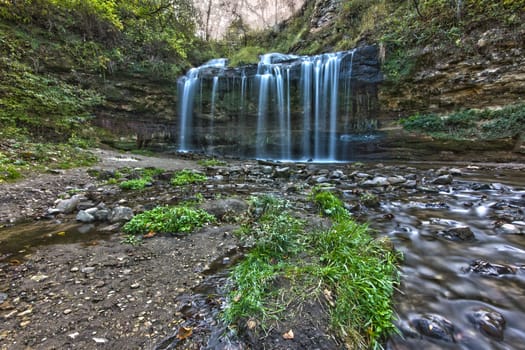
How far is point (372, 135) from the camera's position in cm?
1207

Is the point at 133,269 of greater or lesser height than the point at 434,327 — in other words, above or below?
above

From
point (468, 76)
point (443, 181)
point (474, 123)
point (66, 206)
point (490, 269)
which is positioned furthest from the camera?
point (468, 76)

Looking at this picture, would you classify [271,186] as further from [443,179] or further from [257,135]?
[257,135]

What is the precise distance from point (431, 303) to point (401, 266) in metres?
0.49

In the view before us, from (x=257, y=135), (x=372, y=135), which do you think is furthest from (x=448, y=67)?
(x=257, y=135)

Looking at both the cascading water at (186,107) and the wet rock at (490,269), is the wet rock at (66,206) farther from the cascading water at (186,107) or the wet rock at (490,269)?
the cascading water at (186,107)

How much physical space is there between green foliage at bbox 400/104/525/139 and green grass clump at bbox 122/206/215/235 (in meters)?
11.3

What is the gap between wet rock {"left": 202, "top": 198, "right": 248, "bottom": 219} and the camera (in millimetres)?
3330

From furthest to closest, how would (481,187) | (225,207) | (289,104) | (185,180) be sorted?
(289,104)
(185,180)
(481,187)
(225,207)

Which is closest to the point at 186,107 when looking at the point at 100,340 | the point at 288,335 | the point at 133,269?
the point at 133,269

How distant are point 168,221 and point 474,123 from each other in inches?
481

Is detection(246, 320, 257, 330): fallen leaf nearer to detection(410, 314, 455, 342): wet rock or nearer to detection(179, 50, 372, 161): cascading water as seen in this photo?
detection(410, 314, 455, 342): wet rock

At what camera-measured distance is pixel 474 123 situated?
373 inches

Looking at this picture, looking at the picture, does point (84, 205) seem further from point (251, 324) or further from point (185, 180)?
point (251, 324)
